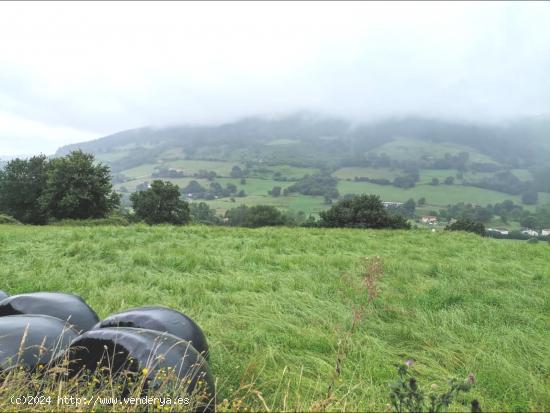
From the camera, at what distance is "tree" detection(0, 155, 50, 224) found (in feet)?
170

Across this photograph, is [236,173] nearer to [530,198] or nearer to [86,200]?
[530,198]

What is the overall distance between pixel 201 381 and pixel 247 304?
3.58m

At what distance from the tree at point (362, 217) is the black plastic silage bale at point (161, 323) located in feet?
131

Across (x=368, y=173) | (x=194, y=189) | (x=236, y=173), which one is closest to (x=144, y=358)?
(x=194, y=189)

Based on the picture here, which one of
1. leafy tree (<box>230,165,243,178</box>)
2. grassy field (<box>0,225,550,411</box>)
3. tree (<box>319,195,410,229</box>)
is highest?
leafy tree (<box>230,165,243,178</box>)

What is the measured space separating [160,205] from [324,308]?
5174cm

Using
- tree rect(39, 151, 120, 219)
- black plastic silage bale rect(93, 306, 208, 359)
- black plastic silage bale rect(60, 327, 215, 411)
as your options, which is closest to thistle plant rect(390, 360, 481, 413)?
black plastic silage bale rect(60, 327, 215, 411)

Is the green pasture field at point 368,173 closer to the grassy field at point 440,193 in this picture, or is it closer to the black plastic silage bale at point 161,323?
the grassy field at point 440,193

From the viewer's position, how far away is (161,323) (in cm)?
408

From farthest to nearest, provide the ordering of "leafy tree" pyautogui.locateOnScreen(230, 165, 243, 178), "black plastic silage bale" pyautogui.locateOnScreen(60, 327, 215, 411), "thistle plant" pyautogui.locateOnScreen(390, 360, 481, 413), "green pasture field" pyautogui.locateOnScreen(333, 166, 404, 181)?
"green pasture field" pyautogui.locateOnScreen(333, 166, 404, 181), "leafy tree" pyautogui.locateOnScreen(230, 165, 243, 178), "black plastic silage bale" pyautogui.locateOnScreen(60, 327, 215, 411), "thistle plant" pyautogui.locateOnScreen(390, 360, 481, 413)

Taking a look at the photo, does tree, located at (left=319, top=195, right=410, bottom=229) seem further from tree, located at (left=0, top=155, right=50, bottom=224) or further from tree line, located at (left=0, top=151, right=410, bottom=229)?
tree, located at (left=0, top=155, right=50, bottom=224)

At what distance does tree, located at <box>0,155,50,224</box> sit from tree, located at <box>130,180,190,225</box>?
1333 centimetres

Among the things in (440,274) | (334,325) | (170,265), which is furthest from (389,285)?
(170,265)

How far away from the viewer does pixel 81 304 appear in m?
4.70
